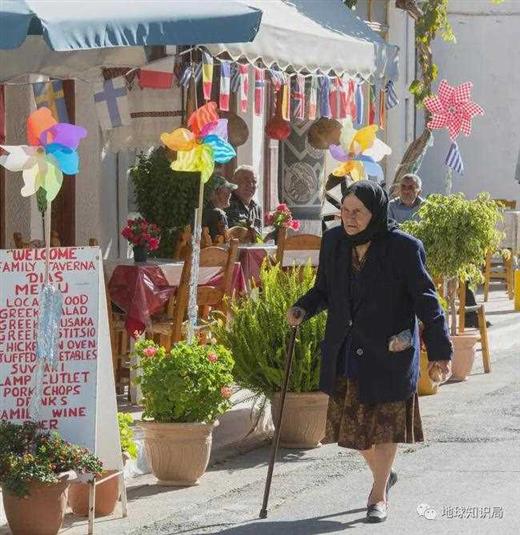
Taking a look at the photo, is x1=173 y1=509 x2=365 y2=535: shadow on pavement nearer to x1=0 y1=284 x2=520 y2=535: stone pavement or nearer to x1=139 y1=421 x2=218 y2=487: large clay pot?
x1=0 y1=284 x2=520 y2=535: stone pavement

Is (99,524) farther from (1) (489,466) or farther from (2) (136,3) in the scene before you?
(2) (136,3)

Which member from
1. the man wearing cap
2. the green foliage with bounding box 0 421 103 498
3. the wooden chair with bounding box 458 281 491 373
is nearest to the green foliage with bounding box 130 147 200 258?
the man wearing cap

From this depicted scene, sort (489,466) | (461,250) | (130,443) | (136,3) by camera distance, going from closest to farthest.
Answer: (130,443) < (489,466) < (136,3) < (461,250)

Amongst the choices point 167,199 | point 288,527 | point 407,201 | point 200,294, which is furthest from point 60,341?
point 407,201

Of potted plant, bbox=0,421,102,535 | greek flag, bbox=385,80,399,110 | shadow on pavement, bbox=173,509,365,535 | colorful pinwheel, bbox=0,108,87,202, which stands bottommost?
shadow on pavement, bbox=173,509,365,535

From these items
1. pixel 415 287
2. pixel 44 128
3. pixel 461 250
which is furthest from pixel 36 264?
pixel 461 250

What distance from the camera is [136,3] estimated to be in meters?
10.7

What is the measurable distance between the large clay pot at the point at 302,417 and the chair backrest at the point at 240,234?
3.82m

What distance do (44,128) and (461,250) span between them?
582 centimetres

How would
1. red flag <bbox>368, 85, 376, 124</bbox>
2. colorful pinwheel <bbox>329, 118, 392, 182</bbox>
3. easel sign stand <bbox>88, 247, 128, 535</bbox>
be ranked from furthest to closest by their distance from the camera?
1. red flag <bbox>368, 85, 376, 124</bbox>
2. colorful pinwheel <bbox>329, 118, 392, 182</bbox>
3. easel sign stand <bbox>88, 247, 128, 535</bbox>

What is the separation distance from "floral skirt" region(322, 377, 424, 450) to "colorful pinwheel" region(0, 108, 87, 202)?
1.82 metres

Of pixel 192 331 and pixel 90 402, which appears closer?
pixel 90 402

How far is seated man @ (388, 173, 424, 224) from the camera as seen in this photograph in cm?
1577

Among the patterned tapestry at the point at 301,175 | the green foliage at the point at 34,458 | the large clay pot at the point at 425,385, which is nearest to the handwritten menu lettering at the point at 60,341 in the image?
the green foliage at the point at 34,458
